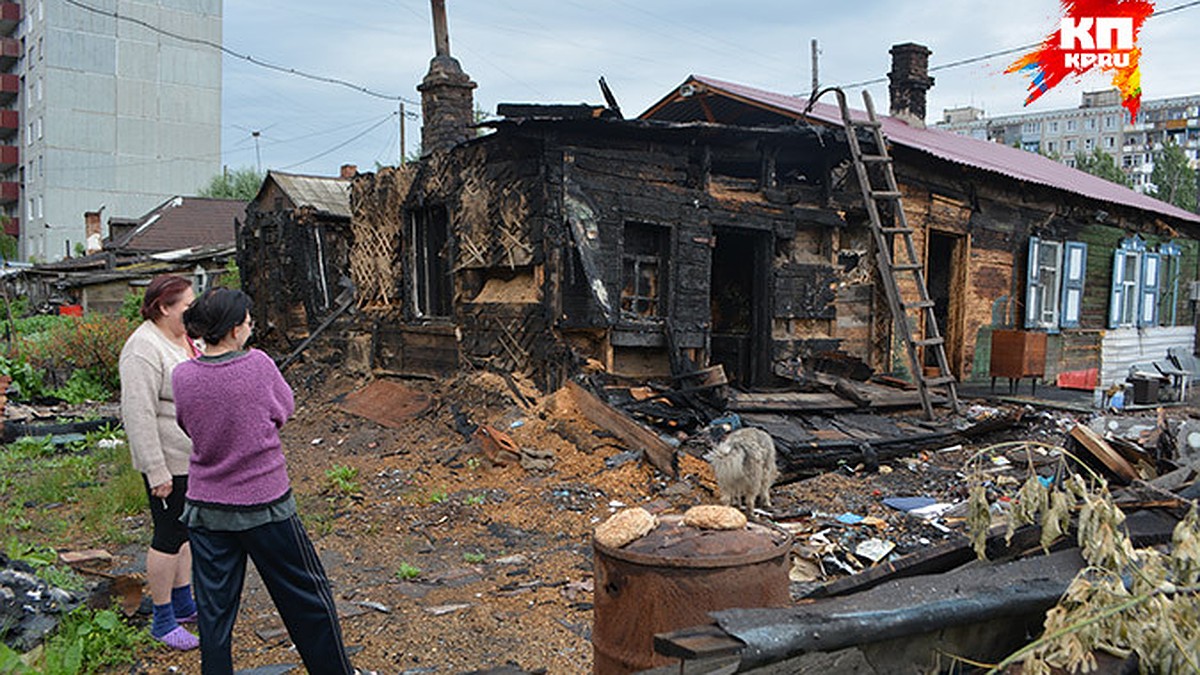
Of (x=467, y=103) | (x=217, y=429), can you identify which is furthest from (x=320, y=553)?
(x=467, y=103)

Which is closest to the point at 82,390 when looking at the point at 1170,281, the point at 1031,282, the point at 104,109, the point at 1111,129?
the point at 1031,282

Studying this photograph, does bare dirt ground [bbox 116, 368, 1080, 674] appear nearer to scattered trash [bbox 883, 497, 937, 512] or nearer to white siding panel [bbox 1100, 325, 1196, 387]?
scattered trash [bbox 883, 497, 937, 512]

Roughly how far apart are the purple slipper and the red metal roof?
978 cm

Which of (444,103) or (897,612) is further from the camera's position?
(444,103)

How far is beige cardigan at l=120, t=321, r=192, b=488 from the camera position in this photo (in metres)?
3.93

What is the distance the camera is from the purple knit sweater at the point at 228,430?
3271 millimetres

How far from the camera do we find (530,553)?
20.2 ft

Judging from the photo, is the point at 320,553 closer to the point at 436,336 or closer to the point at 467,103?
the point at 436,336

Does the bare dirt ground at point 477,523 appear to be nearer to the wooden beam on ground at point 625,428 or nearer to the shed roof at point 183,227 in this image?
the wooden beam on ground at point 625,428

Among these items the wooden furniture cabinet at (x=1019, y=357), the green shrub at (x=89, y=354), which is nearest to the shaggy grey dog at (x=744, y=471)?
the wooden furniture cabinet at (x=1019, y=357)

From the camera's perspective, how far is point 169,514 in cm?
407

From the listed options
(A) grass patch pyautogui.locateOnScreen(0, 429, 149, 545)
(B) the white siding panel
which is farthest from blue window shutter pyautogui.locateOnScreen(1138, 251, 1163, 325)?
(A) grass patch pyautogui.locateOnScreen(0, 429, 149, 545)

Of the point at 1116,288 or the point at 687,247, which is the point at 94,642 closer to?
the point at 687,247

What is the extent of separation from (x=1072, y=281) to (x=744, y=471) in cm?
1075
